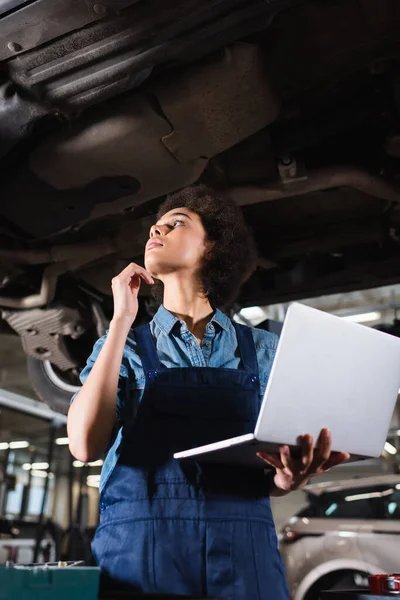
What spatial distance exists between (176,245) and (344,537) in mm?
3223

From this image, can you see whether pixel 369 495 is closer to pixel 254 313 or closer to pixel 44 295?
pixel 44 295

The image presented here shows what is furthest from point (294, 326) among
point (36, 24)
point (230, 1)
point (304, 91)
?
point (304, 91)

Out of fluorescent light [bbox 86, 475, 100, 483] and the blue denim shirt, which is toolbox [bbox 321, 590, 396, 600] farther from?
fluorescent light [bbox 86, 475, 100, 483]

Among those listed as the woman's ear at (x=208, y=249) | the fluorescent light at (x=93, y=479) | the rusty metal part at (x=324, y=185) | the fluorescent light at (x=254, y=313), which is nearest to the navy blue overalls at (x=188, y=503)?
the woman's ear at (x=208, y=249)

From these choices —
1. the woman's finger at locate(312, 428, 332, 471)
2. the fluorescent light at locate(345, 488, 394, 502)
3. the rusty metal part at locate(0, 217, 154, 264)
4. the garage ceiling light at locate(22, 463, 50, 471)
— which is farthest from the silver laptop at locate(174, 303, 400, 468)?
the garage ceiling light at locate(22, 463, 50, 471)

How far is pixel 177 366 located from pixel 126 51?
105 cm

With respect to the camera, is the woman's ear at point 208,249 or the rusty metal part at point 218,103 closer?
the woman's ear at point 208,249

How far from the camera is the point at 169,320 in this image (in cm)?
125

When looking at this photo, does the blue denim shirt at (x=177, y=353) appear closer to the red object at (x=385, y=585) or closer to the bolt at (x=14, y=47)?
the red object at (x=385, y=585)

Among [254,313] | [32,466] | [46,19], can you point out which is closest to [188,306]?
[46,19]

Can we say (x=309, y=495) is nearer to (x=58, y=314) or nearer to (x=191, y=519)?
(x=58, y=314)

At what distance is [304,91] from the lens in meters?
2.09

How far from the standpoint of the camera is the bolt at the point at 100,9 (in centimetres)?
157

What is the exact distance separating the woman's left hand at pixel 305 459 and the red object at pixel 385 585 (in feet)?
0.91
